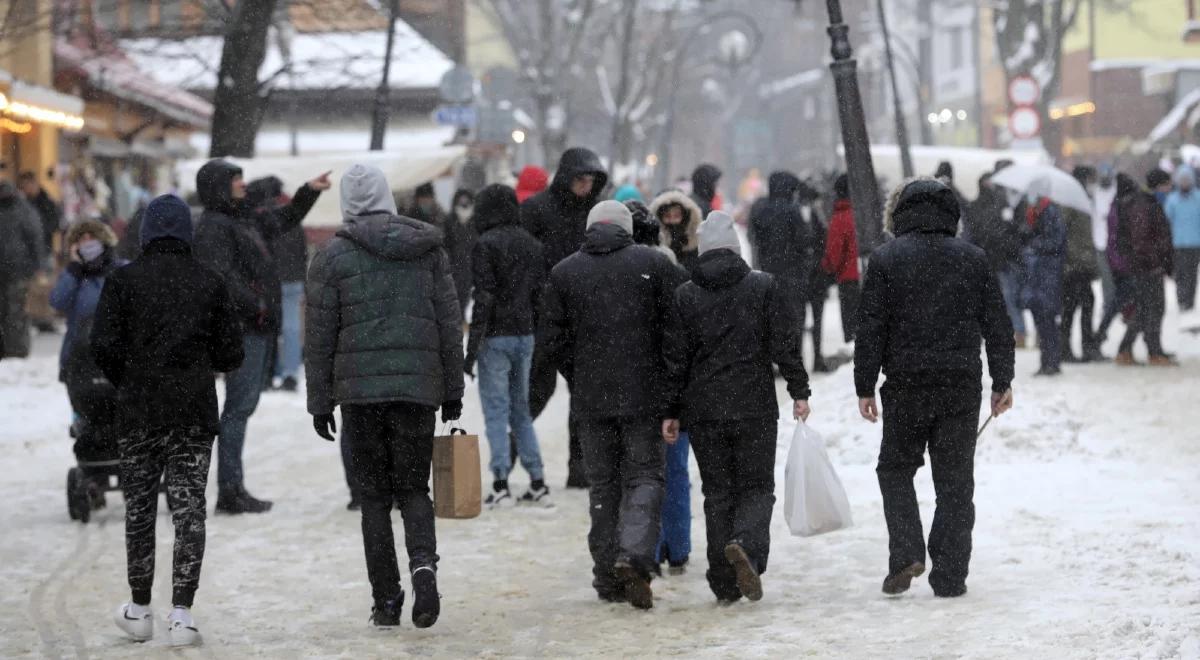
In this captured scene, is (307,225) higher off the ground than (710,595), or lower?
higher

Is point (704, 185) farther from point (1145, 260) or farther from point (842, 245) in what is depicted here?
point (1145, 260)

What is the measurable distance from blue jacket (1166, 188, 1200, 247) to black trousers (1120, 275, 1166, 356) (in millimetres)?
3328

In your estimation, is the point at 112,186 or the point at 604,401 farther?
the point at 112,186

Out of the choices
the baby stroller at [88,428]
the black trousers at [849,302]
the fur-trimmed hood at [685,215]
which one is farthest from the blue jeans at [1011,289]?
the baby stroller at [88,428]

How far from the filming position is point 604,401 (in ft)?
27.5

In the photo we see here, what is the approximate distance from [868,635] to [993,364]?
136cm

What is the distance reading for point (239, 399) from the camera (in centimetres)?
1119

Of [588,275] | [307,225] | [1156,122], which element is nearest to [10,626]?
[588,275]

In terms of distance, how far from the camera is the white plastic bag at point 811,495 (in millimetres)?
8320

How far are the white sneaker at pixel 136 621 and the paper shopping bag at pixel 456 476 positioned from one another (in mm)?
1173

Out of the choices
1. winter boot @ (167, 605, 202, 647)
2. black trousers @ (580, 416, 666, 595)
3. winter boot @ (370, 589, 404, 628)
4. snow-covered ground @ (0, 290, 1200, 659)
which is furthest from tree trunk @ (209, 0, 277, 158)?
winter boot @ (167, 605, 202, 647)

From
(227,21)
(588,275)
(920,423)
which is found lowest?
(920,423)

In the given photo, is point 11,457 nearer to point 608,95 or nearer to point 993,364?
point 993,364

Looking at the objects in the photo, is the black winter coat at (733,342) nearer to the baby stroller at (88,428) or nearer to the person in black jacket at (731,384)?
the person in black jacket at (731,384)
